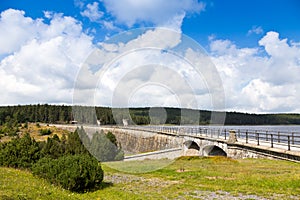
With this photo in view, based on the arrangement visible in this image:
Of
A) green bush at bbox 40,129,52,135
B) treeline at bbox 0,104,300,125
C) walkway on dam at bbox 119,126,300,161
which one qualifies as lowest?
green bush at bbox 40,129,52,135

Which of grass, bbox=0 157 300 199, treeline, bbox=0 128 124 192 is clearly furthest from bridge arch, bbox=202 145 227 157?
treeline, bbox=0 128 124 192

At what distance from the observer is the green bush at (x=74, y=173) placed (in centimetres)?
1463

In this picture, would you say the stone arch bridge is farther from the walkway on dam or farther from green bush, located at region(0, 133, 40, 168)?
green bush, located at region(0, 133, 40, 168)

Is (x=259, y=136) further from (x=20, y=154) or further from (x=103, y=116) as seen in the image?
(x=103, y=116)

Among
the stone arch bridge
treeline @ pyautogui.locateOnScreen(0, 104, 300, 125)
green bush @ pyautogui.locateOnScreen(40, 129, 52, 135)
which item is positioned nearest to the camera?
the stone arch bridge

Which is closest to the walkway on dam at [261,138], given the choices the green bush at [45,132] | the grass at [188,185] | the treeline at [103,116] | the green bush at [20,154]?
the grass at [188,185]

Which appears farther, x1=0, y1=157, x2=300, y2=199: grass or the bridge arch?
the bridge arch

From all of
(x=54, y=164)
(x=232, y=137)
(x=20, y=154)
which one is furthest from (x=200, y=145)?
(x=54, y=164)

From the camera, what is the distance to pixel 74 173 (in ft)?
47.9

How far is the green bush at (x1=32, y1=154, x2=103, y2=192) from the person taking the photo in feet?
48.0

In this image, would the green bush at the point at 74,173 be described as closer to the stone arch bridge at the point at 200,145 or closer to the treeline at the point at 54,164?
the treeline at the point at 54,164

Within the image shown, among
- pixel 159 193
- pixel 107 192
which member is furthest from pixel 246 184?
pixel 107 192

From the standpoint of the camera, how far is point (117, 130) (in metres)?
89.9

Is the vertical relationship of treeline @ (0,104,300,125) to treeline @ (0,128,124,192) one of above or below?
above
